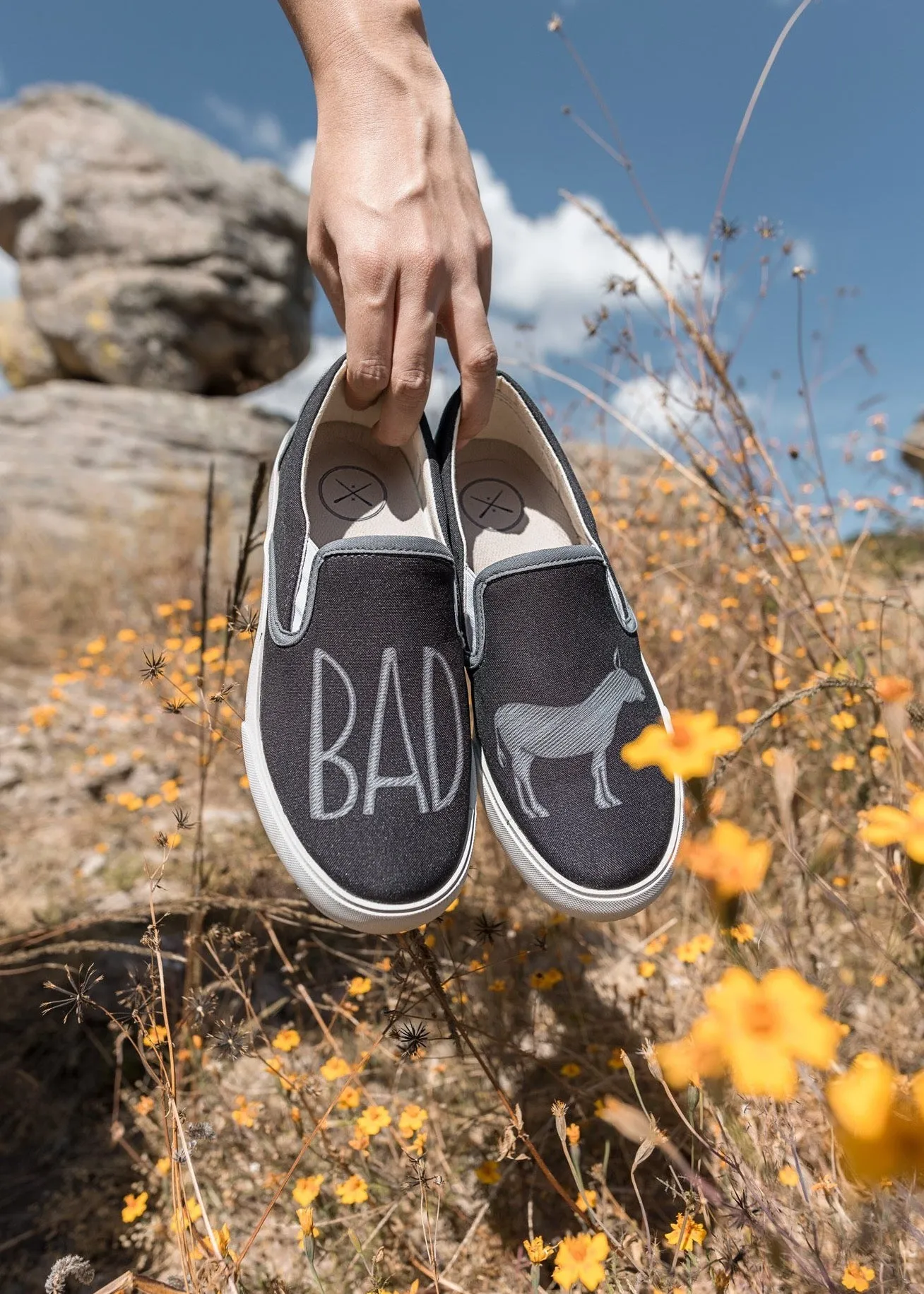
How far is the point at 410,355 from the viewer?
1.10m

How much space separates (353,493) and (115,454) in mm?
6430

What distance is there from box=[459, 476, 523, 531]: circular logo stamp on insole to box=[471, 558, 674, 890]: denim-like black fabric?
0.29 metres

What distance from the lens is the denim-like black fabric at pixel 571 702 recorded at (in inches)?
40.4

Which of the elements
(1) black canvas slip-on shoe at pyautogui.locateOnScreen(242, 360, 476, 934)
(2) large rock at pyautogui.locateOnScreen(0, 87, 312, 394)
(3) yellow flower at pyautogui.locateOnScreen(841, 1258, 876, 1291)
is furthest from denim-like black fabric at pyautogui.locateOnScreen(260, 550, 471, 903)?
(2) large rock at pyautogui.locateOnScreen(0, 87, 312, 394)

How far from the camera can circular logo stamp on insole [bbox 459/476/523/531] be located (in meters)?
1.50

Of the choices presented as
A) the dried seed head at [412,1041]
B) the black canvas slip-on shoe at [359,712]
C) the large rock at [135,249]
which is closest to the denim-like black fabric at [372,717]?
the black canvas slip-on shoe at [359,712]

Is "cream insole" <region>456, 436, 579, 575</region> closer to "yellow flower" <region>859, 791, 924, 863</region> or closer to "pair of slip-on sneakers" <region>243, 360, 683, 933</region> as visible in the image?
"pair of slip-on sneakers" <region>243, 360, 683, 933</region>

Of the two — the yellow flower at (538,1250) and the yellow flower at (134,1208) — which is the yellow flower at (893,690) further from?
the yellow flower at (134,1208)

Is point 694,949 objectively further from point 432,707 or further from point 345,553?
point 345,553

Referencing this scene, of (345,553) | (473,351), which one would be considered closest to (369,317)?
(473,351)

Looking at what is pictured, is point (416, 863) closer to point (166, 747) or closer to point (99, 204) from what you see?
point (166, 747)

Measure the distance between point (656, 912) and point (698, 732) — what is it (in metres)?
1.17

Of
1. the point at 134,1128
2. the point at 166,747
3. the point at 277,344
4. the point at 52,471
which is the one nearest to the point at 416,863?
the point at 134,1128

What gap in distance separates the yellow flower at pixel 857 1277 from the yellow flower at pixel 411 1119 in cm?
52
